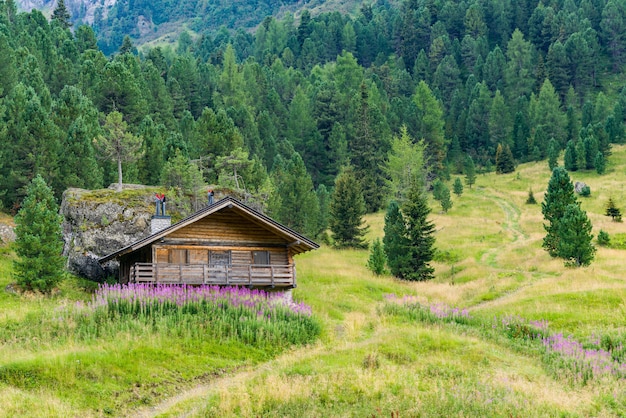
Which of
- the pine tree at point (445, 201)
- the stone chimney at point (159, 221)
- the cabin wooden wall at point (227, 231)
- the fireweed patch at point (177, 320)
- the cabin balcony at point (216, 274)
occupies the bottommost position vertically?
the fireweed patch at point (177, 320)

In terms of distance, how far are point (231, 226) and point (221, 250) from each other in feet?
4.36

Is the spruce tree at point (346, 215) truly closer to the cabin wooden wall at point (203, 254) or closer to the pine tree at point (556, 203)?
the pine tree at point (556, 203)

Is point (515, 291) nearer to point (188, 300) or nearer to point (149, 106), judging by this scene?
point (188, 300)

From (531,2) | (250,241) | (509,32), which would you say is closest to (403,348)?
(250,241)

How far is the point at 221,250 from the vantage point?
101 ft

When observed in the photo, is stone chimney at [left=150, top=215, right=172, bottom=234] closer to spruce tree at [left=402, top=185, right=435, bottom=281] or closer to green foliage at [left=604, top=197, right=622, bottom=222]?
spruce tree at [left=402, top=185, right=435, bottom=281]

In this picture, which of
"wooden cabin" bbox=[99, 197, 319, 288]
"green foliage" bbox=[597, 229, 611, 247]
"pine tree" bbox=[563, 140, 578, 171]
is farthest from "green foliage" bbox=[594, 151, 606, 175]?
"wooden cabin" bbox=[99, 197, 319, 288]

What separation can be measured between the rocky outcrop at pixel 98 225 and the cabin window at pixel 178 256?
802 centimetres

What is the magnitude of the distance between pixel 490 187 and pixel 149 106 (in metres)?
47.0

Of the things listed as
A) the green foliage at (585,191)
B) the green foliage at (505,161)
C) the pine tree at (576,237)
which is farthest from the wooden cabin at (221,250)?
the green foliage at (505,161)

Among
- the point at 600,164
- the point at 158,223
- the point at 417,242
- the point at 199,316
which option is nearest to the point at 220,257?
the point at 158,223

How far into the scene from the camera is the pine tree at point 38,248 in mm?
29484

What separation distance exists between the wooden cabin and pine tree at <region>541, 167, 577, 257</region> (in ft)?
71.8

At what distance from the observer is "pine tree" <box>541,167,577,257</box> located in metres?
44.3
